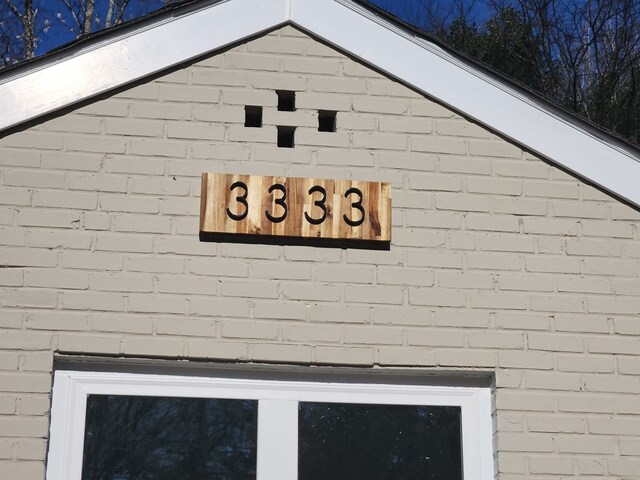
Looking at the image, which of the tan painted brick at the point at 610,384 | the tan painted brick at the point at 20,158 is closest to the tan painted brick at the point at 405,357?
the tan painted brick at the point at 610,384

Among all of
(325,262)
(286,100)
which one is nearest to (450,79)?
(286,100)

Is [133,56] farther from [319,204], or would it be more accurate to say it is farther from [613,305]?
[613,305]

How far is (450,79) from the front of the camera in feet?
17.2

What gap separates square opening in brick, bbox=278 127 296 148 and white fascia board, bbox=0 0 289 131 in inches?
19.8

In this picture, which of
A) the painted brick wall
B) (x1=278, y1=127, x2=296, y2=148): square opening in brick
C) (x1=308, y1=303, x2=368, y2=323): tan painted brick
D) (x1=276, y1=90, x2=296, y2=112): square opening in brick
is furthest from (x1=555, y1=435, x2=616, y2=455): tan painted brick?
(x1=276, y1=90, x2=296, y2=112): square opening in brick

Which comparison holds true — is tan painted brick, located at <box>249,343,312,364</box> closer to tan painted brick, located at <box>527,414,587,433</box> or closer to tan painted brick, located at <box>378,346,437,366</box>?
tan painted brick, located at <box>378,346,437,366</box>

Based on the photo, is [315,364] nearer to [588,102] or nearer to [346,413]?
[346,413]

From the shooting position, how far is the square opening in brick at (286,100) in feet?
17.1

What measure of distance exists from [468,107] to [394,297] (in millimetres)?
1053

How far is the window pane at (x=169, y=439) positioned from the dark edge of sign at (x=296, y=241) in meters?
0.74

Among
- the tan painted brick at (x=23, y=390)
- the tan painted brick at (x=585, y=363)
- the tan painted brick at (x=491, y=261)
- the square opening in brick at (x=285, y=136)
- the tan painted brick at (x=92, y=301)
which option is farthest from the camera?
the square opening in brick at (x=285, y=136)

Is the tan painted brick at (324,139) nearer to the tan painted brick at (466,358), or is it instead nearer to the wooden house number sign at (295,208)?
the wooden house number sign at (295,208)

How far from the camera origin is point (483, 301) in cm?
499

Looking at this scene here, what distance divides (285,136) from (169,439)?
1.57 metres
